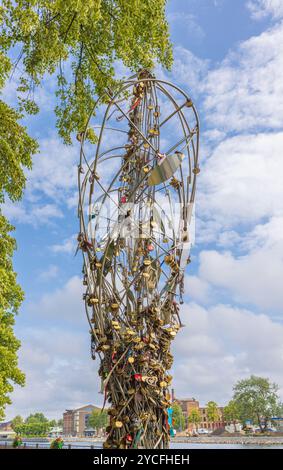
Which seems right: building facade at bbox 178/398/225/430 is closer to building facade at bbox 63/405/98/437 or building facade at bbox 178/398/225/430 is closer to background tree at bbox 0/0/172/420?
building facade at bbox 63/405/98/437

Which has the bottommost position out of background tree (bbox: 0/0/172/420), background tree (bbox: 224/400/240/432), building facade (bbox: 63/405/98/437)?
building facade (bbox: 63/405/98/437)

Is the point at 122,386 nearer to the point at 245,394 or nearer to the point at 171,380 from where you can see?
the point at 171,380

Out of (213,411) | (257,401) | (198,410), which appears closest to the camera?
(257,401)

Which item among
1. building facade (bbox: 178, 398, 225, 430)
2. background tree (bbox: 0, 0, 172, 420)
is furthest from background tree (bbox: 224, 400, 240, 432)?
background tree (bbox: 0, 0, 172, 420)

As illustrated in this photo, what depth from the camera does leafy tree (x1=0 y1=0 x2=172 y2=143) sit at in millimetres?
5547

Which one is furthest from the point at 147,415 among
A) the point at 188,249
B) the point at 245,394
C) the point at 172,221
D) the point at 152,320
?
the point at 245,394

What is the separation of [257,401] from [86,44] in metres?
36.5

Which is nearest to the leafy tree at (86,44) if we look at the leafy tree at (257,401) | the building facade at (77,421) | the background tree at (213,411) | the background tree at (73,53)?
the background tree at (73,53)

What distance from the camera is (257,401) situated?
37.2 metres

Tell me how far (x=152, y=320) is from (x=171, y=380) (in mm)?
507

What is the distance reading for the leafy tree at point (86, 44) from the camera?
18.2ft

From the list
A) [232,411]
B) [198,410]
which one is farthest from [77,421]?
[232,411]

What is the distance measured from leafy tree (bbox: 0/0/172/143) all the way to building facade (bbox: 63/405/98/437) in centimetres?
6558

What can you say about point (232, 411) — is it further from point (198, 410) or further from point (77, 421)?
point (77, 421)
